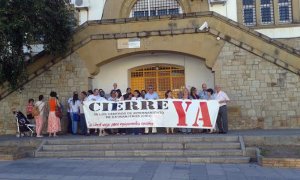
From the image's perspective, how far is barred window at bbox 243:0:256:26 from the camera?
19047 mm

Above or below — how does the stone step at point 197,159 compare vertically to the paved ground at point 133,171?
A: above

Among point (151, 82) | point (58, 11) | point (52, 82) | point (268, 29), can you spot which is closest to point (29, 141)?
point (52, 82)

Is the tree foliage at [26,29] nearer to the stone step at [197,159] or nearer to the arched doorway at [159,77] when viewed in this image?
the arched doorway at [159,77]

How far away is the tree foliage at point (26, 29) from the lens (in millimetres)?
12008

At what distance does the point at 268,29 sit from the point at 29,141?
12633 millimetres

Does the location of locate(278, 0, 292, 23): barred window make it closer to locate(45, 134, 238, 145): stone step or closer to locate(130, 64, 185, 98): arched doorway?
locate(130, 64, 185, 98): arched doorway

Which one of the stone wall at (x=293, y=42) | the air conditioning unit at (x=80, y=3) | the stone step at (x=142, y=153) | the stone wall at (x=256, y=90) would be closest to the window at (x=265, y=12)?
the stone wall at (x=293, y=42)

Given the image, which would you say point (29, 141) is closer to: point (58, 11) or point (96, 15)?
point (58, 11)

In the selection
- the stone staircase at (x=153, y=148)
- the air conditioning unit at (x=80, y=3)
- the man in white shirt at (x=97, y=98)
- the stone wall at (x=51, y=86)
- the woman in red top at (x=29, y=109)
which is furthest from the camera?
the air conditioning unit at (x=80, y=3)

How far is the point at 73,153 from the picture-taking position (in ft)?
37.6

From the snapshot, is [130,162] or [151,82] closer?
[130,162]

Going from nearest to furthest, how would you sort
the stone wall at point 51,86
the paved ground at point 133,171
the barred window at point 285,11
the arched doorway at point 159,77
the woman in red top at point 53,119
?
the paved ground at point 133,171, the woman in red top at point 53,119, the stone wall at point 51,86, the arched doorway at point 159,77, the barred window at point 285,11

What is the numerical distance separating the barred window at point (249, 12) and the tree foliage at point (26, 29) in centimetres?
912

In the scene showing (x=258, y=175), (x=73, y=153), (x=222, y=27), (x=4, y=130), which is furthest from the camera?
(x=4, y=130)
